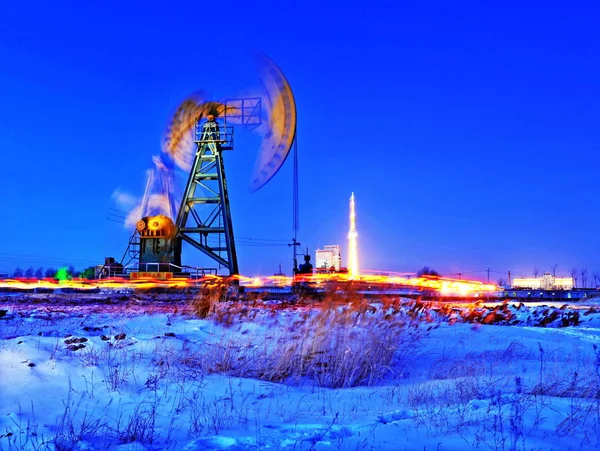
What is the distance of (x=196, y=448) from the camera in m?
4.23

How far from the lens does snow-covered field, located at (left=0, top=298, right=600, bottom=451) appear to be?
181 inches

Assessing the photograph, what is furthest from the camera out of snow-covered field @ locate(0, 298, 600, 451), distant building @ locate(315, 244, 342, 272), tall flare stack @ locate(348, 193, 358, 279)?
distant building @ locate(315, 244, 342, 272)

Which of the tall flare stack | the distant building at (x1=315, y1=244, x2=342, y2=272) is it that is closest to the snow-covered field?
the tall flare stack

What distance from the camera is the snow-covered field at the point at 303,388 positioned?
181 inches

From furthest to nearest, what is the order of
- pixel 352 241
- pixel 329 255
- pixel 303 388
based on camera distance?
pixel 329 255 → pixel 352 241 → pixel 303 388

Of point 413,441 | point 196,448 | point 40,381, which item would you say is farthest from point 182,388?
point 413,441

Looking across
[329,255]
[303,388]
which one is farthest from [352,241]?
[303,388]

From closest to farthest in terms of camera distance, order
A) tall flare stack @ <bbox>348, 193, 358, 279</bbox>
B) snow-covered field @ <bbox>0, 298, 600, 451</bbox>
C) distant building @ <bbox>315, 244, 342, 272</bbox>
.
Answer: snow-covered field @ <bbox>0, 298, 600, 451</bbox>, tall flare stack @ <bbox>348, 193, 358, 279</bbox>, distant building @ <bbox>315, 244, 342, 272</bbox>

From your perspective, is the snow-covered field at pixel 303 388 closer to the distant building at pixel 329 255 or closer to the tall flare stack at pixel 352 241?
the tall flare stack at pixel 352 241

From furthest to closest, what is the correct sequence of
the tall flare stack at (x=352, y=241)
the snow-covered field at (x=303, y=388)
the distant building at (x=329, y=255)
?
1. the distant building at (x=329, y=255)
2. the tall flare stack at (x=352, y=241)
3. the snow-covered field at (x=303, y=388)

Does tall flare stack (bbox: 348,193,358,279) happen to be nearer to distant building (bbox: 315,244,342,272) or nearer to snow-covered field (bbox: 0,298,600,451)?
distant building (bbox: 315,244,342,272)

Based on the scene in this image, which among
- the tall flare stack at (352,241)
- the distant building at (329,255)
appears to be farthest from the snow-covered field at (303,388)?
the distant building at (329,255)

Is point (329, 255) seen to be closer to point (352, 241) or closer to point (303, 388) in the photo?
point (352, 241)

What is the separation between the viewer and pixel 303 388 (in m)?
7.30
